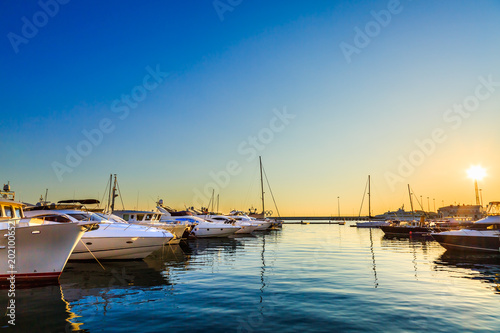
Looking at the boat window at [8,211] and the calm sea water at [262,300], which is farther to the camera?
the boat window at [8,211]

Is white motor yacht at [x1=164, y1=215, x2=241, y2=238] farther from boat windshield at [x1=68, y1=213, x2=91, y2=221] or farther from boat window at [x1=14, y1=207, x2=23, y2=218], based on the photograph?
boat window at [x1=14, y1=207, x2=23, y2=218]

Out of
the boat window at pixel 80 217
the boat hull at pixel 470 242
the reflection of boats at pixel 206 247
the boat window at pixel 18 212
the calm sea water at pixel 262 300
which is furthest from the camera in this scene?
the reflection of boats at pixel 206 247

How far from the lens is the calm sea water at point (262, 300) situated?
7.60 m

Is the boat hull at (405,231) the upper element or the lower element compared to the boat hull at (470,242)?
lower

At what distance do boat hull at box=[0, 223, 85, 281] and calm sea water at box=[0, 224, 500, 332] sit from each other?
2.15 ft

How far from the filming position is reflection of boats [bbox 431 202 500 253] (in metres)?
23.1

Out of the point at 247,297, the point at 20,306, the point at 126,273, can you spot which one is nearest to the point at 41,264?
the point at 20,306

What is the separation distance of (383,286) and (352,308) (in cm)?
370

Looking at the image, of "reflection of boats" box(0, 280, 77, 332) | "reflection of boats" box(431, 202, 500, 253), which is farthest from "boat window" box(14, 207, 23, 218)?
"reflection of boats" box(431, 202, 500, 253)

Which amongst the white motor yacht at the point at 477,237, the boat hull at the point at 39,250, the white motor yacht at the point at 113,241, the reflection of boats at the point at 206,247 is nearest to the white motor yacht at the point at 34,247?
the boat hull at the point at 39,250

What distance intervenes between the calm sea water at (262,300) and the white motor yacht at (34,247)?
727mm

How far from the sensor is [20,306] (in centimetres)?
909

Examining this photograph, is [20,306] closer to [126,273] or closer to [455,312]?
A: [126,273]

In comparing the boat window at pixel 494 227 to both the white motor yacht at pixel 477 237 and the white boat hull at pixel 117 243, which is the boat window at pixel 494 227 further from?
the white boat hull at pixel 117 243
